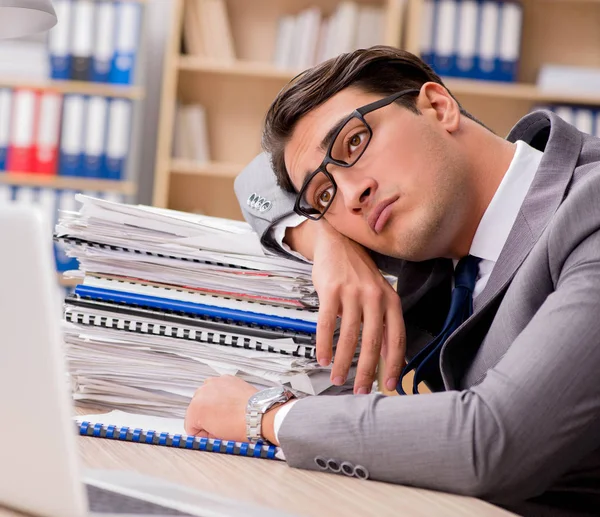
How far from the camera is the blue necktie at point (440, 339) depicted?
1.10 metres

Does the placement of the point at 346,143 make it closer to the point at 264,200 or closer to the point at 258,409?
the point at 264,200

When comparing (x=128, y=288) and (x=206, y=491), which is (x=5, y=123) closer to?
(x=128, y=288)

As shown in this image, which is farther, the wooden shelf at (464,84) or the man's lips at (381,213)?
the wooden shelf at (464,84)

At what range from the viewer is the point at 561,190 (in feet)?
3.35

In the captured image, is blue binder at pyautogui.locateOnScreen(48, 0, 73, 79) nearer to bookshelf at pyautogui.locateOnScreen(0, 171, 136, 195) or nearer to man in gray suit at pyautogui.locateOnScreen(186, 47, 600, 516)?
bookshelf at pyautogui.locateOnScreen(0, 171, 136, 195)

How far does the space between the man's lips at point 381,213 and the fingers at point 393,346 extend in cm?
15

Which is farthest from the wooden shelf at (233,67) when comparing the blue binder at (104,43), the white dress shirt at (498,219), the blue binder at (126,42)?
the white dress shirt at (498,219)

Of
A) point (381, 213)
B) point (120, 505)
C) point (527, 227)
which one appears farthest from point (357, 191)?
point (120, 505)

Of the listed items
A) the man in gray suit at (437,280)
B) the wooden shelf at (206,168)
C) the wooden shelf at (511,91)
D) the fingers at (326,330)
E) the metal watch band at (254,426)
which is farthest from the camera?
the wooden shelf at (206,168)

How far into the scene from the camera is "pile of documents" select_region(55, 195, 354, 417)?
1041mm

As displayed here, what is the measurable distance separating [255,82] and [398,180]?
2.71 meters

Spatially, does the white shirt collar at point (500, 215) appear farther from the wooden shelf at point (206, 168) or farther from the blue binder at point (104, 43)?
the blue binder at point (104, 43)

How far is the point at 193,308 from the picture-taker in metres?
1.07

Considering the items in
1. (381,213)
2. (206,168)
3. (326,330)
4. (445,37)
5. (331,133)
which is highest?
(445,37)
